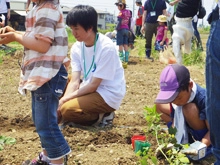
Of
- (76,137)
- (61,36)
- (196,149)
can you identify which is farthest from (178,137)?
(61,36)

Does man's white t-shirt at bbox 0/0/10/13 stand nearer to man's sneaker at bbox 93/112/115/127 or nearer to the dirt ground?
the dirt ground

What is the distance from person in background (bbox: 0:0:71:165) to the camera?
6.58 feet

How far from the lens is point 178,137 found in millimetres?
2570

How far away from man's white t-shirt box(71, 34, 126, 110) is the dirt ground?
28 centimetres

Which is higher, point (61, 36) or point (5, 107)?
point (61, 36)

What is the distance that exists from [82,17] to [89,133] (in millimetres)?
881

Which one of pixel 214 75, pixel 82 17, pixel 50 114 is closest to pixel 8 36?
pixel 50 114

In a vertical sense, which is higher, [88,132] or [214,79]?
[214,79]

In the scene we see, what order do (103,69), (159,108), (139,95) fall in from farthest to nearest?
1. (139,95)
2. (103,69)
3. (159,108)

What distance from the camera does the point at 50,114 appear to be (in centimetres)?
210

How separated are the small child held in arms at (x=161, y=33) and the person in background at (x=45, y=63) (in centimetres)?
606

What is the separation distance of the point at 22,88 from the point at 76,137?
36.3 inches

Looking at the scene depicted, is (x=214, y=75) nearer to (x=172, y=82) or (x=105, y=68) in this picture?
(x=172, y=82)

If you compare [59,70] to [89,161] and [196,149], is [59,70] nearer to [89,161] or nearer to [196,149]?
[89,161]
